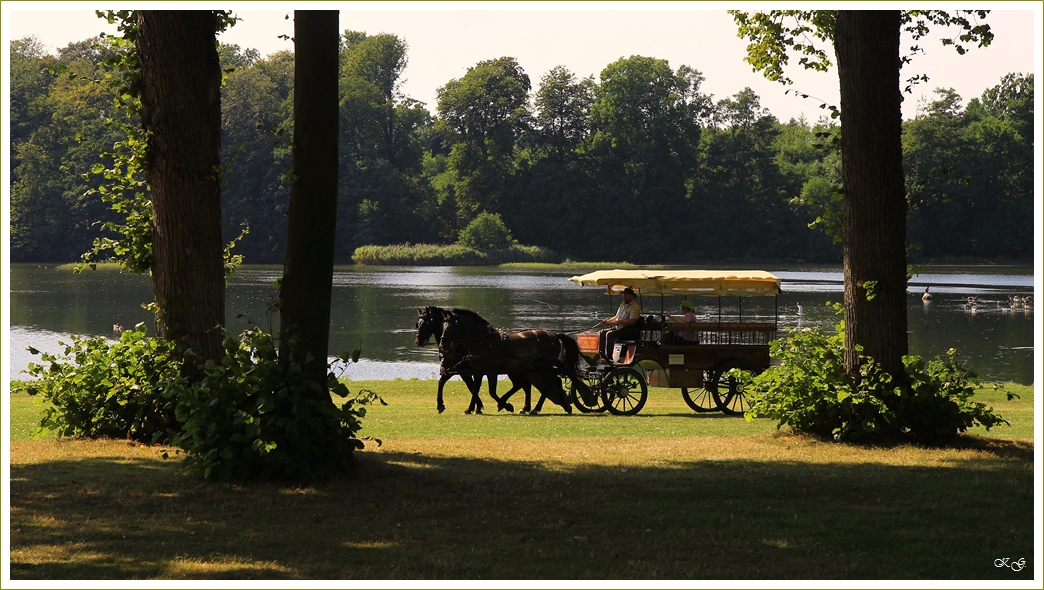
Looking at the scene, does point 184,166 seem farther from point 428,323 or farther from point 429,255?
point 429,255

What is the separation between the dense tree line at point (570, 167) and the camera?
93.7 m

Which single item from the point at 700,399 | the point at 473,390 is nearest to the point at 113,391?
the point at 473,390

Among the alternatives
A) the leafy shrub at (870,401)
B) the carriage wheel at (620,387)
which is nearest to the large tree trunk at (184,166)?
the leafy shrub at (870,401)

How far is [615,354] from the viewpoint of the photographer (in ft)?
56.5

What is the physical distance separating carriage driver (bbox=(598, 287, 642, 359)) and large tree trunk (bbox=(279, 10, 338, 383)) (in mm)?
8935

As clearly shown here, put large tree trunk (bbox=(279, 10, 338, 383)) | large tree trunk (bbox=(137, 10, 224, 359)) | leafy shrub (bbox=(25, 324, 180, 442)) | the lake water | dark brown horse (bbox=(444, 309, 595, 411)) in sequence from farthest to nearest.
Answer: the lake water < dark brown horse (bbox=(444, 309, 595, 411)) < leafy shrub (bbox=(25, 324, 180, 442)) < large tree trunk (bbox=(137, 10, 224, 359)) < large tree trunk (bbox=(279, 10, 338, 383))

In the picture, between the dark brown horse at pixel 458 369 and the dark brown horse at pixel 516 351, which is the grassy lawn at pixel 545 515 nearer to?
the dark brown horse at pixel 458 369

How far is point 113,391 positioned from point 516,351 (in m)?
7.09

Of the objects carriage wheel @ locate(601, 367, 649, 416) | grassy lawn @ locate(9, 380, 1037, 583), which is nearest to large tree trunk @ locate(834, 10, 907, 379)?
grassy lawn @ locate(9, 380, 1037, 583)

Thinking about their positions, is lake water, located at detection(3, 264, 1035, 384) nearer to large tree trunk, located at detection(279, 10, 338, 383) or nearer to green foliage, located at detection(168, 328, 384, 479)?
green foliage, located at detection(168, 328, 384, 479)

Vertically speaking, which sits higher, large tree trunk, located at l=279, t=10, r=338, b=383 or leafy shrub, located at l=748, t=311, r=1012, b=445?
large tree trunk, located at l=279, t=10, r=338, b=383

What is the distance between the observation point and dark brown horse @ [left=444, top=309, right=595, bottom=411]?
16.2 meters

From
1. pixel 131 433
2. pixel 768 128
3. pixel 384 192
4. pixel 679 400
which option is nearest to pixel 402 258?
pixel 384 192

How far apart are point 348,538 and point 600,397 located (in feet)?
37.1
